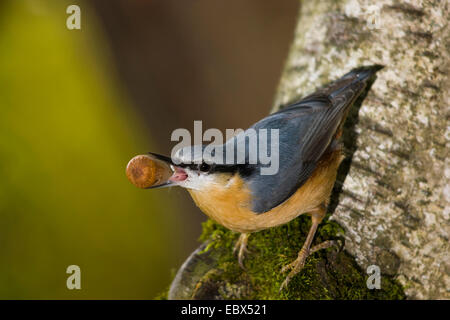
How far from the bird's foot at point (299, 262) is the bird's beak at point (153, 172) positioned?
65 cm

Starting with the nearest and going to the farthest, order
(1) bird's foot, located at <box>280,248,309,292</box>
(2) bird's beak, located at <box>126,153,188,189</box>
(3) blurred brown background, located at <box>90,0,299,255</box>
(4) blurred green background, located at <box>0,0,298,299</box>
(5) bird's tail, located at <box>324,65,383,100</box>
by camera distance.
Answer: (2) bird's beak, located at <box>126,153,188,189</box>
(1) bird's foot, located at <box>280,248,309,292</box>
(5) bird's tail, located at <box>324,65,383,100</box>
(4) blurred green background, located at <box>0,0,298,299</box>
(3) blurred brown background, located at <box>90,0,299,255</box>

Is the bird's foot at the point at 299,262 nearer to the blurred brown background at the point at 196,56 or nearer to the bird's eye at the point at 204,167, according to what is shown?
the bird's eye at the point at 204,167

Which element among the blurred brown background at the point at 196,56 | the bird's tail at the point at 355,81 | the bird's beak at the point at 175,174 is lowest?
the bird's beak at the point at 175,174

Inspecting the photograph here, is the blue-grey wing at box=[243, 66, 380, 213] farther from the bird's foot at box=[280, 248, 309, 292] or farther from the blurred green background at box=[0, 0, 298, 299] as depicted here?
the blurred green background at box=[0, 0, 298, 299]

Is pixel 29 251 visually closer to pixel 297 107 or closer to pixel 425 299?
pixel 297 107

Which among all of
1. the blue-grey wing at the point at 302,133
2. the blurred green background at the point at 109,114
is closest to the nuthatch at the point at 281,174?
the blue-grey wing at the point at 302,133

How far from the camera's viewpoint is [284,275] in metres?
2.21

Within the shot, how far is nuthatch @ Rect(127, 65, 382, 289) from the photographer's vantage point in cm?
212

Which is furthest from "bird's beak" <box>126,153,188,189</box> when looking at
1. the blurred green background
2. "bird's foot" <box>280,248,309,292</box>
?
the blurred green background

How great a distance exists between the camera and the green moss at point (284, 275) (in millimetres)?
2135

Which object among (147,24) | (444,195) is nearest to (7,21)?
(147,24)

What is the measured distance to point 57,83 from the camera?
14.7 feet

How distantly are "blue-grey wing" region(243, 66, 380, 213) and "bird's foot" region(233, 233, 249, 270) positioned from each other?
28cm

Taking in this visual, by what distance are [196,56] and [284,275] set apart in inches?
146
